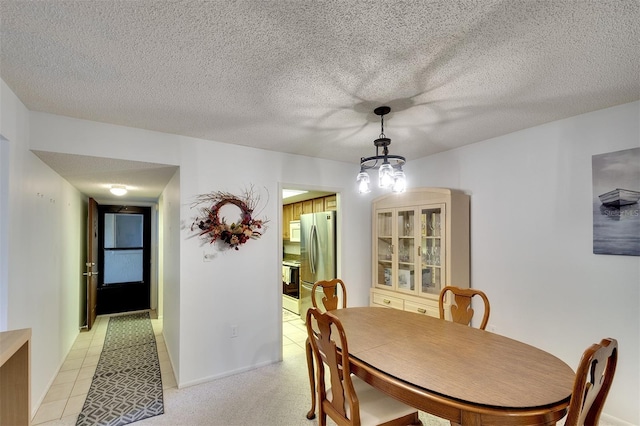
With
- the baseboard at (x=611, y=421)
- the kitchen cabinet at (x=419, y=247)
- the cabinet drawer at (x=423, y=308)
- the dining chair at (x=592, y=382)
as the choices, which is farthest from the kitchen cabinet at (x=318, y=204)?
the dining chair at (x=592, y=382)

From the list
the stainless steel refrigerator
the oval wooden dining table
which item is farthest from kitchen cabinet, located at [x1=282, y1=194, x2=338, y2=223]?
the oval wooden dining table

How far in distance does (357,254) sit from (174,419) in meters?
2.61

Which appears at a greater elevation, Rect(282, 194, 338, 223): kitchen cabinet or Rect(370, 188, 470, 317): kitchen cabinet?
Rect(282, 194, 338, 223): kitchen cabinet

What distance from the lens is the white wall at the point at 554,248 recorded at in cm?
222

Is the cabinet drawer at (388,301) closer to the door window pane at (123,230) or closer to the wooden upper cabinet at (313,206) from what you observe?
the wooden upper cabinet at (313,206)

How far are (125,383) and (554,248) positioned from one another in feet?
13.4

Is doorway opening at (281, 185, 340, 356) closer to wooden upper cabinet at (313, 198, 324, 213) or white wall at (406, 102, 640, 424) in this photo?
wooden upper cabinet at (313, 198, 324, 213)

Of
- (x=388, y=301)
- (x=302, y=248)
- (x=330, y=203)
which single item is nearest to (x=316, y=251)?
(x=302, y=248)

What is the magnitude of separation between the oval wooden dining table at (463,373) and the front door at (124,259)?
5.19m

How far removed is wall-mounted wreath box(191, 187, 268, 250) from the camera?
302 cm

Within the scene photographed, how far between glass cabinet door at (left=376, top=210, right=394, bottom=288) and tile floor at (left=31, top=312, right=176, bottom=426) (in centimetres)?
251

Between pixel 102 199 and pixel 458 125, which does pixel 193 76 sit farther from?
pixel 102 199

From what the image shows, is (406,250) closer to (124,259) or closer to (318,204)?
(318,204)

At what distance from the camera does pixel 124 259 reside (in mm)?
5789
